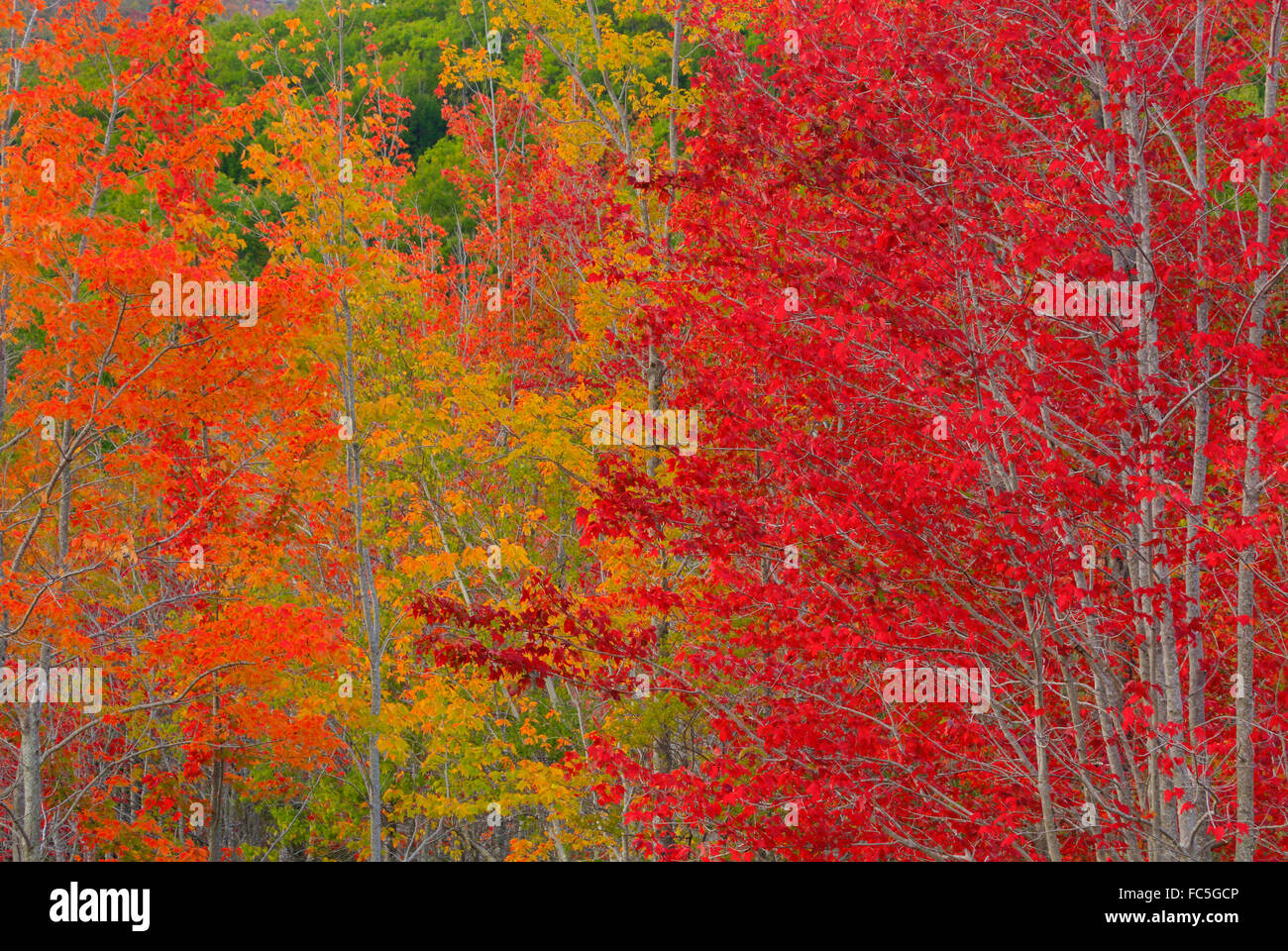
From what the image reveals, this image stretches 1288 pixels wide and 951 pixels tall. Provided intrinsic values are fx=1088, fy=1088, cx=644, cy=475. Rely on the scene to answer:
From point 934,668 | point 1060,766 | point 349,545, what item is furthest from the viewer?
point 349,545

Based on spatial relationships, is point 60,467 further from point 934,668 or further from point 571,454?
point 934,668

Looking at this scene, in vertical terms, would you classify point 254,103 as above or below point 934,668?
above

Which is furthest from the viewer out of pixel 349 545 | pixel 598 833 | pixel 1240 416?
pixel 349 545

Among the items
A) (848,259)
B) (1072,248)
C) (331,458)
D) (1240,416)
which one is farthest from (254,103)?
(1240,416)

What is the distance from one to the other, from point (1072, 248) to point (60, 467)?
6.98 meters

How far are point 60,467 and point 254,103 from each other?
370cm

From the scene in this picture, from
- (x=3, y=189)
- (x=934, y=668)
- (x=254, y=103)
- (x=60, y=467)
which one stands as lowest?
(x=934, y=668)

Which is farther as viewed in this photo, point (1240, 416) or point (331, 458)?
point (331, 458)

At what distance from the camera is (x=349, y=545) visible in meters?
12.1

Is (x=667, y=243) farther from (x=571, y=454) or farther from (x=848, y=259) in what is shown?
(x=848, y=259)

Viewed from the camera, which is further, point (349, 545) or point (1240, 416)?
point (349, 545)

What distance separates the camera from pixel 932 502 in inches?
219
